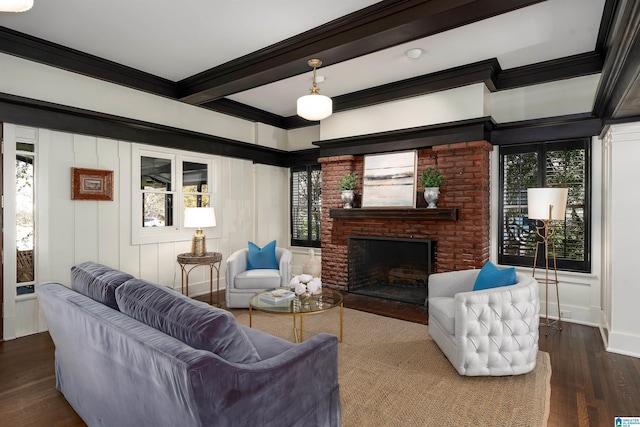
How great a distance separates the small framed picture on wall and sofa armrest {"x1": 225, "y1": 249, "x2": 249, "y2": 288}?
1607 mm

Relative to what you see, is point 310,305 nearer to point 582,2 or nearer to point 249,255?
point 249,255

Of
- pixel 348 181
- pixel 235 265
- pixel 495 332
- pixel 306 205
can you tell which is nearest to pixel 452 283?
pixel 495 332

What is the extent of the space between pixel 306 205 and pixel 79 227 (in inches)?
136

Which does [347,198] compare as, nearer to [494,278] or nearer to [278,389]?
[494,278]

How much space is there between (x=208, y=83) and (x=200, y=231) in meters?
1.94

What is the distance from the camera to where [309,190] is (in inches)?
249

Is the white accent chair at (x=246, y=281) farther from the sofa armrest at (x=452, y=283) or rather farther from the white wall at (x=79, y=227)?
the sofa armrest at (x=452, y=283)

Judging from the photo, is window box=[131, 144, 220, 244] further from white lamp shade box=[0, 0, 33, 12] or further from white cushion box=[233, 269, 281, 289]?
white lamp shade box=[0, 0, 33, 12]

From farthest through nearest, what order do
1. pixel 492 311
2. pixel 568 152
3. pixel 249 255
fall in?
pixel 249 255 < pixel 568 152 < pixel 492 311

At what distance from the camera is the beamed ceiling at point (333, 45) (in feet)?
9.15

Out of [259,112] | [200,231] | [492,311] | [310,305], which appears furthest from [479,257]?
[259,112]

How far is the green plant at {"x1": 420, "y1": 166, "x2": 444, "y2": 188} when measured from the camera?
4.48 metres

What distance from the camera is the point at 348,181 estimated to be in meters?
5.25

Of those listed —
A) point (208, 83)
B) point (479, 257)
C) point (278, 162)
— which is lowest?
point (479, 257)
